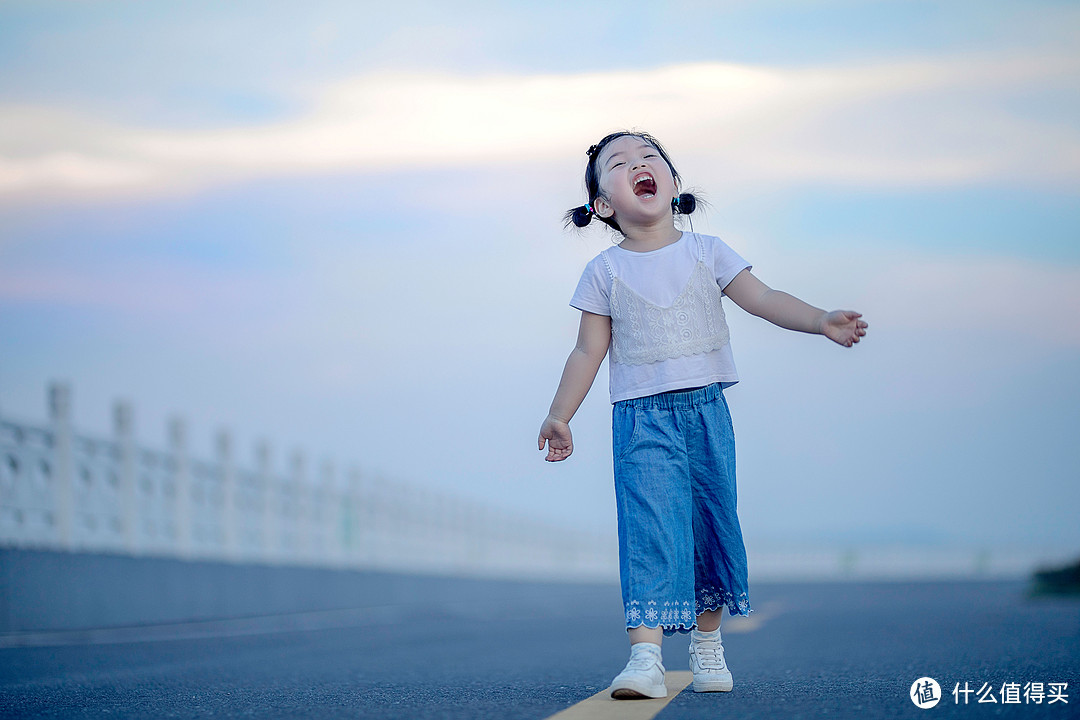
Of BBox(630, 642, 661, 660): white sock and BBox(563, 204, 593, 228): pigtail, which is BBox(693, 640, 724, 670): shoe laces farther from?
BBox(563, 204, 593, 228): pigtail

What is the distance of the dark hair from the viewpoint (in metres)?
5.27

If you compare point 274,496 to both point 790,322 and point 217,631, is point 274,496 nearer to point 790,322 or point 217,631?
point 217,631

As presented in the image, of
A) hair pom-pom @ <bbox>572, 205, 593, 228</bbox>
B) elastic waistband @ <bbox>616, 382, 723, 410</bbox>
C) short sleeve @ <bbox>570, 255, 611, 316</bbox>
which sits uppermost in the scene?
hair pom-pom @ <bbox>572, 205, 593, 228</bbox>

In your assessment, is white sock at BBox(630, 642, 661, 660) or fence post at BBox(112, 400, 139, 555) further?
fence post at BBox(112, 400, 139, 555)

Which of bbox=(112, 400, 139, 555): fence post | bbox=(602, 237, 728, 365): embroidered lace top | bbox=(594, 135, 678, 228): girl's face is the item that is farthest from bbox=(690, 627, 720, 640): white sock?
bbox=(112, 400, 139, 555): fence post

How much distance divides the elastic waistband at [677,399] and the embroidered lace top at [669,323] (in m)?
0.13

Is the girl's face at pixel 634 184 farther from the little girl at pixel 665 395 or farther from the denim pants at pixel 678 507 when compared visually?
the denim pants at pixel 678 507

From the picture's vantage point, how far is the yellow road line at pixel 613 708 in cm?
397

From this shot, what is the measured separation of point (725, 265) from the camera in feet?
16.6

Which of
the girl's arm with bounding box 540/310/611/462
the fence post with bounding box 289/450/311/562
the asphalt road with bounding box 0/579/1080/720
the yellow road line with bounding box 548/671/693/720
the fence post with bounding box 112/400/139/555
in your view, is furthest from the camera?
the fence post with bounding box 289/450/311/562

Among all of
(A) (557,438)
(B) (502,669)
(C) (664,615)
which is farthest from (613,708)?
(B) (502,669)

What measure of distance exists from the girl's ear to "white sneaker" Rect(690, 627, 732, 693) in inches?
61.8

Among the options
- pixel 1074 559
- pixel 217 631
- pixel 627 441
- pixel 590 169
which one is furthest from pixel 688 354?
pixel 1074 559

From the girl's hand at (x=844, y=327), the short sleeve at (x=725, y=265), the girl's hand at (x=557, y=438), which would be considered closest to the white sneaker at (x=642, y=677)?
the girl's hand at (x=557, y=438)
